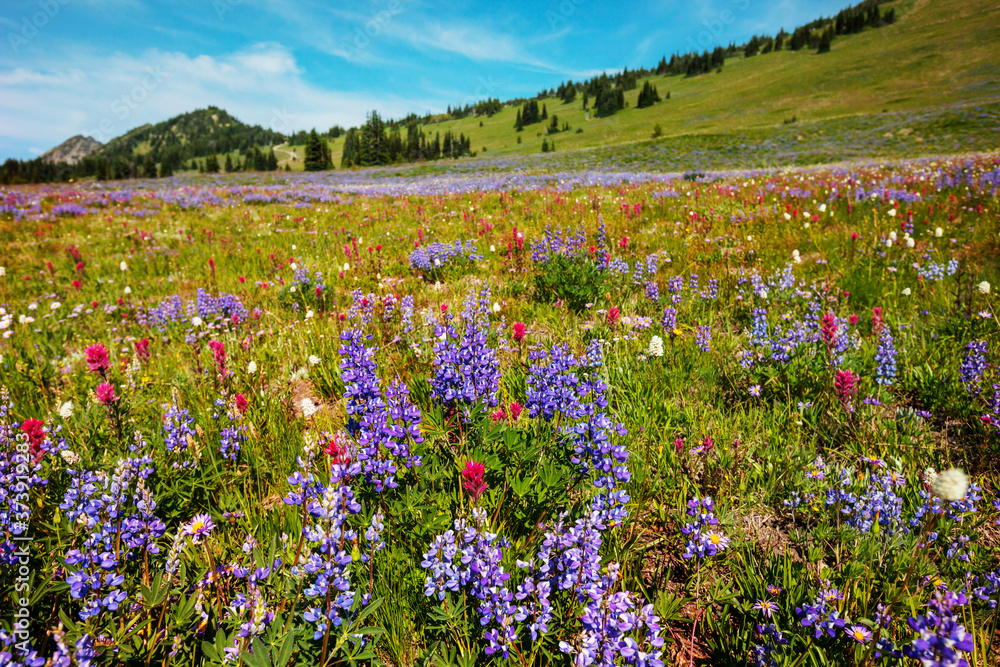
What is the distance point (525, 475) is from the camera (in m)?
2.18

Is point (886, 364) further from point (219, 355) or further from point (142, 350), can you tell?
point (142, 350)

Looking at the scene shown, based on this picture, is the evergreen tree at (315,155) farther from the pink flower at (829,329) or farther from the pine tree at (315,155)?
the pink flower at (829,329)

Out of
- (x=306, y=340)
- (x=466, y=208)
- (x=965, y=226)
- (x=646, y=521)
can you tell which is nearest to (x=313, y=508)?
(x=646, y=521)

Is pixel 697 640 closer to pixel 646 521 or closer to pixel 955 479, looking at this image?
pixel 646 521

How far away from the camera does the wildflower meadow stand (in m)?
1.56

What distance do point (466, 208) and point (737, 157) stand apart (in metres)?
31.3

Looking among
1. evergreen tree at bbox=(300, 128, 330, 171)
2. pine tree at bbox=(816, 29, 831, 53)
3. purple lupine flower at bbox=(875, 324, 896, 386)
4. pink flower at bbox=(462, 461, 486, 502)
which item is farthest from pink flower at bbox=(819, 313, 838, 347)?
pine tree at bbox=(816, 29, 831, 53)

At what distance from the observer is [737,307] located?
15.3ft

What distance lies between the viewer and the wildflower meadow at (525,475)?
1.56m

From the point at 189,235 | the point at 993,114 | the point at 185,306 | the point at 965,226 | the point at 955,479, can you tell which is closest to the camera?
the point at 955,479

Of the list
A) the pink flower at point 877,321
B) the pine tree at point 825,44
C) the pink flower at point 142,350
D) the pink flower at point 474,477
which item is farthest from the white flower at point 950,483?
the pine tree at point 825,44

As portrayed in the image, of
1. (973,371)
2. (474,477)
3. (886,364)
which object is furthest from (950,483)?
(973,371)

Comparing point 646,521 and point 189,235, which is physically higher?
point 189,235

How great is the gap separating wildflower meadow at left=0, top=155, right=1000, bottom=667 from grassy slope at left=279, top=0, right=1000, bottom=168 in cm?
4644
